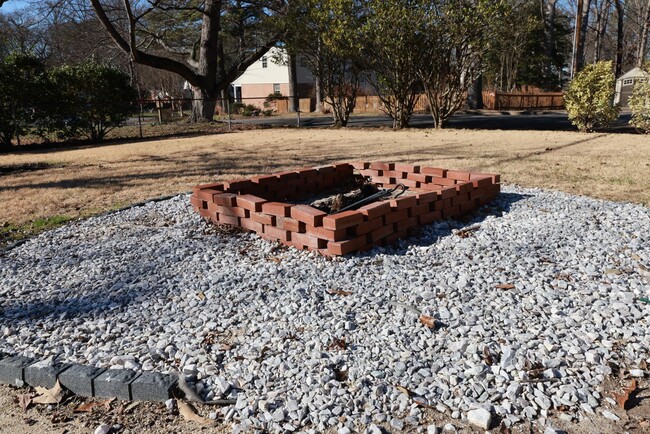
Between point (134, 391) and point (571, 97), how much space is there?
47.3 feet

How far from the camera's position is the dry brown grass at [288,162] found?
644 cm

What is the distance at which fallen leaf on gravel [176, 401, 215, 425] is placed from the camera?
2122mm

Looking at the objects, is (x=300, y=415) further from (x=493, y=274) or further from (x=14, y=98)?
(x=14, y=98)

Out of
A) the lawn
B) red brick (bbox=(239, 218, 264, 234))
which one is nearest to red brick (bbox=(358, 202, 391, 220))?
red brick (bbox=(239, 218, 264, 234))

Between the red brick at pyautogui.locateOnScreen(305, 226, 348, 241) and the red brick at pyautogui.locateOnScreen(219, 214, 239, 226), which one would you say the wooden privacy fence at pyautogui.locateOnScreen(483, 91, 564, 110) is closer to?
→ the red brick at pyautogui.locateOnScreen(219, 214, 239, 226)

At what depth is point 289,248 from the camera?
13.1 feet

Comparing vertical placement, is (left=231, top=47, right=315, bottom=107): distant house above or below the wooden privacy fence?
above

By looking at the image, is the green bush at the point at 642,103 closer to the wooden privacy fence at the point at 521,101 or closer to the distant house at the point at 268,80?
the wooden privacy fence at the point at 521,101

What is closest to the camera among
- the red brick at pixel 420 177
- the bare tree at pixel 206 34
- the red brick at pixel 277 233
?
the red brick at pixel 277 233

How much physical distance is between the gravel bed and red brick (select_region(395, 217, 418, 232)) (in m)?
0.11

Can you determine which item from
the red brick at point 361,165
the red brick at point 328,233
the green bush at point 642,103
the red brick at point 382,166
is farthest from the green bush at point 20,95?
the green bush at point 642,103

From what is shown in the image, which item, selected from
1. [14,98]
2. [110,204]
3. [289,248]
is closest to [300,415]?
[289,248]

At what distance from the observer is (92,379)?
93.4 inches

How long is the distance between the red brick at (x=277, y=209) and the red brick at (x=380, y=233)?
68cm
